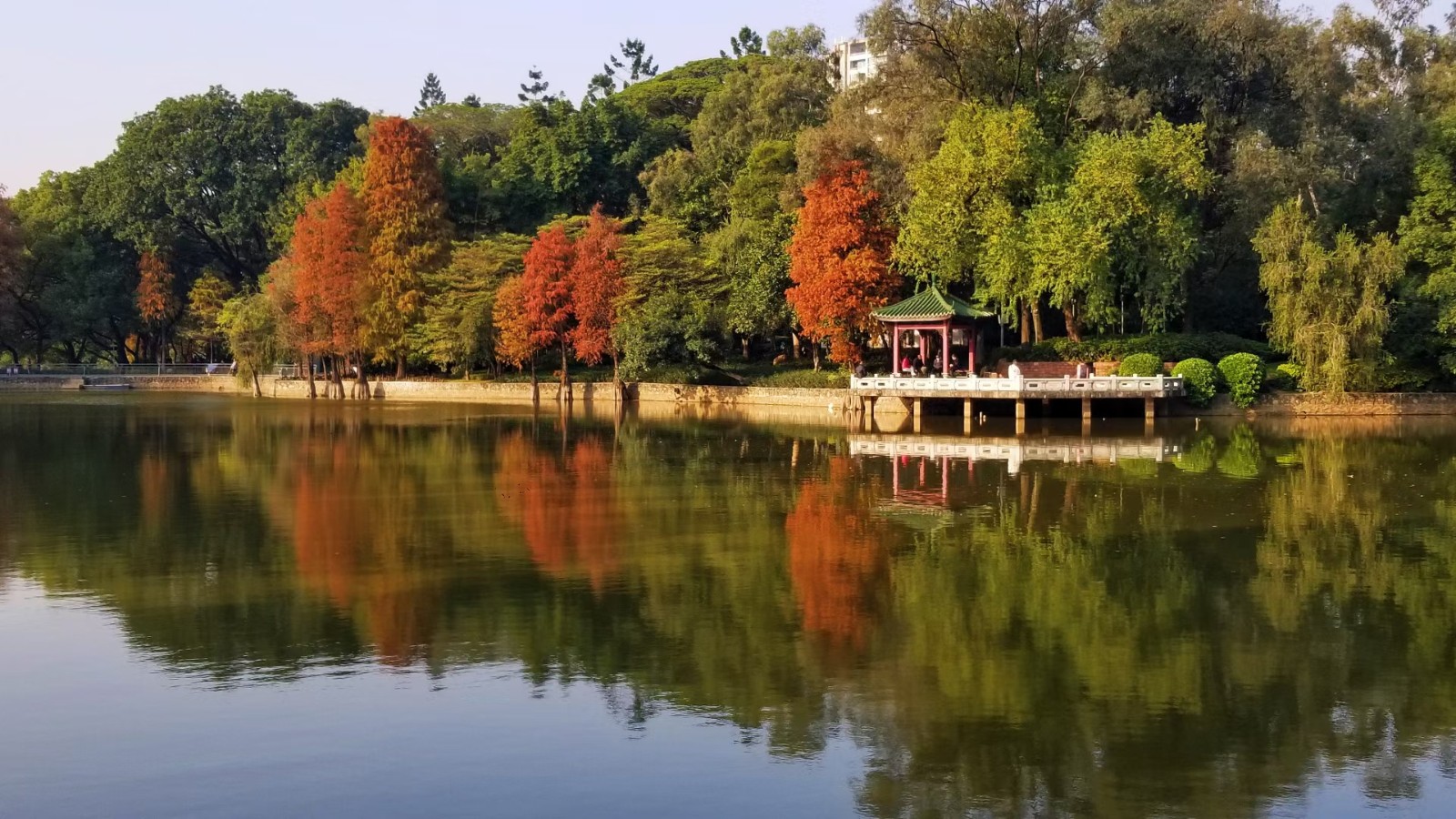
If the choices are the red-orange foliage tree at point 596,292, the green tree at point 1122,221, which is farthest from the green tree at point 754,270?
the green tree at point 1122,221

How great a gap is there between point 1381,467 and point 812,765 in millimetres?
21685

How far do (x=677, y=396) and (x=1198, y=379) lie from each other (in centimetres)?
1979

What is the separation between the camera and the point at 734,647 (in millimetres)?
12688

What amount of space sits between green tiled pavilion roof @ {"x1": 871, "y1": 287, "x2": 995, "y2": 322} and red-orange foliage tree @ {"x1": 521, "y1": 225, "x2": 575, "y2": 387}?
1509 centimetres

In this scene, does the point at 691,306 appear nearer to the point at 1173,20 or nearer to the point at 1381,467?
the point at 1173,20

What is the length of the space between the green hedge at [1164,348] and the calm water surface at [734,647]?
16846mm

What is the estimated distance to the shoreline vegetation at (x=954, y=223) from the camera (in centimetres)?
4028

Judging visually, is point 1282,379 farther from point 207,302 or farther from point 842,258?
point 207,302

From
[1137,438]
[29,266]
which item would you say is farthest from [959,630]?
[29,266]

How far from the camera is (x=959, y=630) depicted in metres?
13.2

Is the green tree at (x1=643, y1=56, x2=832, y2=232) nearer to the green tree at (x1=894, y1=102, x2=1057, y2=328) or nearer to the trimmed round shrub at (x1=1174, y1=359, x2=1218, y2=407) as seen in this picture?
the green tree at (x1=894, y1=102, x2=1057, y2=328)

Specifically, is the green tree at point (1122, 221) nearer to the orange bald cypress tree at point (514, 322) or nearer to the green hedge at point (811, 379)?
the green hedge at point (811, 379)

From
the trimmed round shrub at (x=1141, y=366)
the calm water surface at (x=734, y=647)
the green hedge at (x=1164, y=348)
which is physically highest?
the green hedge at (x=1164, y=348)

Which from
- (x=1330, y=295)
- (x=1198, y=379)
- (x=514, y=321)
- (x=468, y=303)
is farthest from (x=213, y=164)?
(x=1330, y=295)
